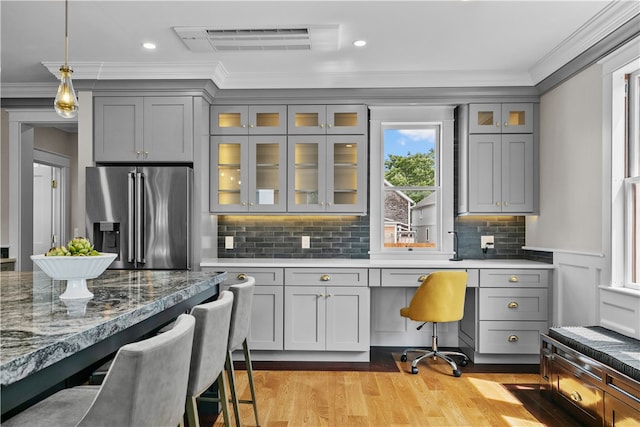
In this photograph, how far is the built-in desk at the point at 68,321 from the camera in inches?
42.9

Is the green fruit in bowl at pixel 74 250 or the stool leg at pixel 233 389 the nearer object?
the green fruit in bowl at pixel 74 250

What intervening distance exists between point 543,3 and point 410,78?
142 cm

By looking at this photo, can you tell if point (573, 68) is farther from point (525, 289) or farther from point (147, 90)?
point (147, 90)

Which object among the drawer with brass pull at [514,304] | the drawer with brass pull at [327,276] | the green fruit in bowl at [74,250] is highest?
the green fruit in bowl at [74,250]

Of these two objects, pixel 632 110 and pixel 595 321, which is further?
pixel 595 321

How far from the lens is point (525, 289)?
13.0 ft

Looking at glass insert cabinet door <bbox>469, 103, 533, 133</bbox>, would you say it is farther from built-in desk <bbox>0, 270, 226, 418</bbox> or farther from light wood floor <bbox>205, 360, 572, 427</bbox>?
built-in desk <bbox>0, 270, 226, 418</bbox>

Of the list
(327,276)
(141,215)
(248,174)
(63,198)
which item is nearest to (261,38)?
(248,174)

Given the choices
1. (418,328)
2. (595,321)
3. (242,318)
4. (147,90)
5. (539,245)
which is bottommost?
(418,328)

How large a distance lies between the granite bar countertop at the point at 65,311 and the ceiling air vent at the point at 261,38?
1.76m

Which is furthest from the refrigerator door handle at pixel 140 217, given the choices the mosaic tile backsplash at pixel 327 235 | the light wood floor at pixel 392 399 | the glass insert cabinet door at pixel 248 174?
the light wood floor at pixel 392 399

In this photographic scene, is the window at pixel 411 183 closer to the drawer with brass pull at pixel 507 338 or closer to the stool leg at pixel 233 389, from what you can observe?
the drawer with brass pull at pixel 507 338

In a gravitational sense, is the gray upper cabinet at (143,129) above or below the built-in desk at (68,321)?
above

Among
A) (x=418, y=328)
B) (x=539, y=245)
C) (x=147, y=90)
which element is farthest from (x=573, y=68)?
(x=147, y=90)
